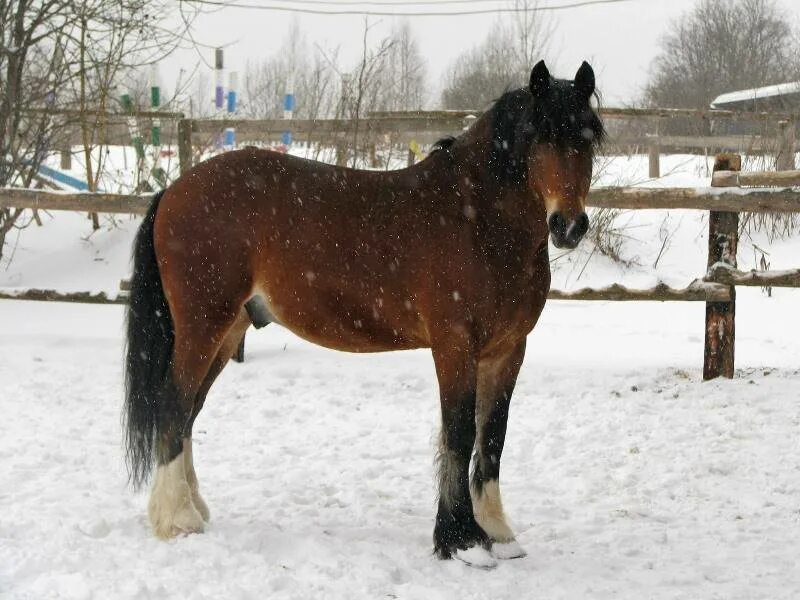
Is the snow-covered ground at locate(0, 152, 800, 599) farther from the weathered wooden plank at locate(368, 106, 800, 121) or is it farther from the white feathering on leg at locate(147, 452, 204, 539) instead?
the weathered wooden plank at locate(368, 106, 800, 121)

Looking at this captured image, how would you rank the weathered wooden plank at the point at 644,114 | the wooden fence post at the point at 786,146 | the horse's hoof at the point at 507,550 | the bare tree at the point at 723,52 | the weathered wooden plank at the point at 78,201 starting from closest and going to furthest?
the horse's hoof at the point at 507,550 → the weathered wooden plank at the point at 78,201 → the weathered wooden plank at the point at 644,114 → the wooden fence post at the point at 786,146 → the bare tree at the point at 723,52

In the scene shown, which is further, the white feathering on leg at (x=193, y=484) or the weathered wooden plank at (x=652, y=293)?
the weathered wooden plank at (x=652, y=293)

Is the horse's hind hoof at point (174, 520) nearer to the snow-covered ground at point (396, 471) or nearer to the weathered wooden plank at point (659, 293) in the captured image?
the snow-covered ground at point (396, 471)

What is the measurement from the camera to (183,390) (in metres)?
3.56

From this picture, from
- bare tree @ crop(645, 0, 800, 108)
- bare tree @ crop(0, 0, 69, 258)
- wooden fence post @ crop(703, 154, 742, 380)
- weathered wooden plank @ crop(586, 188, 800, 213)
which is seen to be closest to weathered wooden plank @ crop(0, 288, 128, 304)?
bare tree @ crop(0, 0, 69, 258)

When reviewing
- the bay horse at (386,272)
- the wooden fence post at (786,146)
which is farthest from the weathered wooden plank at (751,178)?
the wooden fence post at (786,146)

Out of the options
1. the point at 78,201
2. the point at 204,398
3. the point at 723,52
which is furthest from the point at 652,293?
the point at 723,52

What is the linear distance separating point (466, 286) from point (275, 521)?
1.32 m

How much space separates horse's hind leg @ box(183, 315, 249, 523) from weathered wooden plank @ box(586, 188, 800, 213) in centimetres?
333

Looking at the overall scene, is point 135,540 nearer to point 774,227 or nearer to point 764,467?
point 764,467

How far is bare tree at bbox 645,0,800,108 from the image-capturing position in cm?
4062

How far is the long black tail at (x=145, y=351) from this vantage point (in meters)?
3.61

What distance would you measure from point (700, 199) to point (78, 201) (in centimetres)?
473

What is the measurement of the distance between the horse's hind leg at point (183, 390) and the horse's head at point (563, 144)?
4.62 ft
